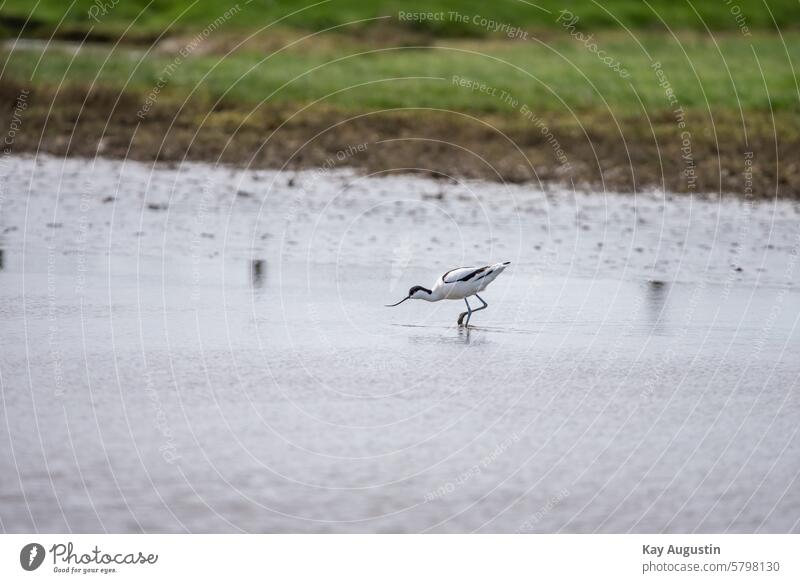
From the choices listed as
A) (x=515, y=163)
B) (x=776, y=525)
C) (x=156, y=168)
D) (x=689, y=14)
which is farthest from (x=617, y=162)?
(x=689, y=14)

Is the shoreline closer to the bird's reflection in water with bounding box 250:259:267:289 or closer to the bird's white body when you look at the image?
the bird's reflection in water with bounding box 250:259:267:289

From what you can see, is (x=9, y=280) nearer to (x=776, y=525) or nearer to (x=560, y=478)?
(x=560, y=478)

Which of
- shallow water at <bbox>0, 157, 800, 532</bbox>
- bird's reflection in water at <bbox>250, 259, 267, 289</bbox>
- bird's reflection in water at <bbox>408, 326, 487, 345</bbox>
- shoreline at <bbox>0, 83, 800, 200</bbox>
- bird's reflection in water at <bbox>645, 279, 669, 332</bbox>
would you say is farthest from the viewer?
shoreline at <bbox>0, 83, 800, 200</bbox>

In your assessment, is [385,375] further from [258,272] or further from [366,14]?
[366,14]

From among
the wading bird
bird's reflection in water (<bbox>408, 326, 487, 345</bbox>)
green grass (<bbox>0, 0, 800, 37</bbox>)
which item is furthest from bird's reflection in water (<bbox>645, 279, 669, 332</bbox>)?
green grass (<bbox>0, 0, 800, 37</bbox>)

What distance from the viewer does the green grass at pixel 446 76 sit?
30312 millimetres

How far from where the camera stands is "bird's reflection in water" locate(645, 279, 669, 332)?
43.3 feet

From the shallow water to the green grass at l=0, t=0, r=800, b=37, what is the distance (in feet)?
99.0

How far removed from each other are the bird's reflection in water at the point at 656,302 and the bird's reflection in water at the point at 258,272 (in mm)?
3952

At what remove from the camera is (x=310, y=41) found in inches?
1606

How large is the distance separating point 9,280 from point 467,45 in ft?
100

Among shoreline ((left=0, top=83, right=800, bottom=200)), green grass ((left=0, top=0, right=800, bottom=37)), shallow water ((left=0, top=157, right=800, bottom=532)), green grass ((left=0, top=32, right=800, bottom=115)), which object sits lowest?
shallow water ((left=0, top=157, right=800, bottom=532))

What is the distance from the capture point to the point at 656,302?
14.2 m

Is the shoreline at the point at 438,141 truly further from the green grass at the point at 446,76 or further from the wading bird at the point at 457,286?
the wading bird at the point at 457,286
